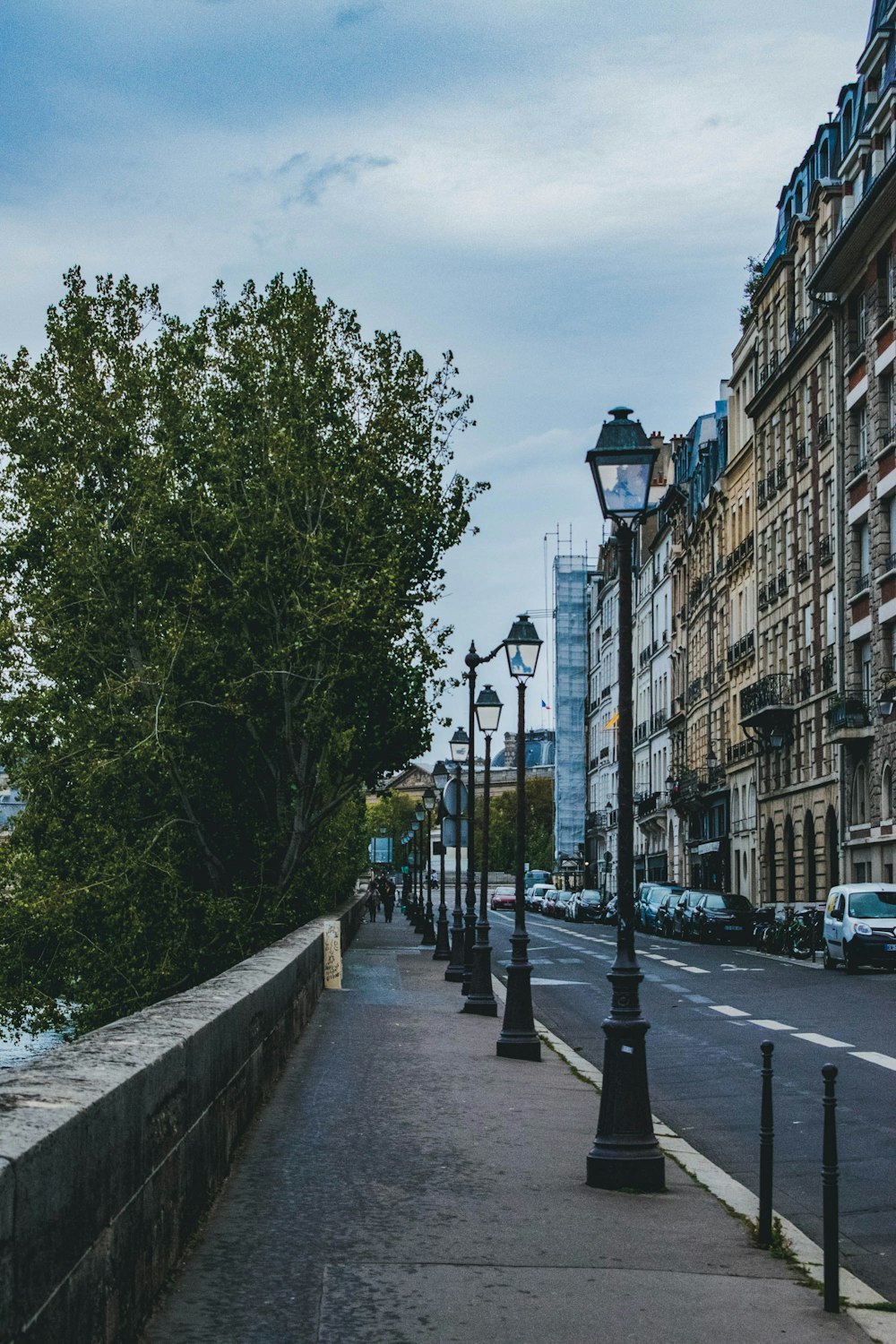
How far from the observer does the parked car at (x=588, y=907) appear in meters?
75.6

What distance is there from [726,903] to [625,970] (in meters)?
42.6

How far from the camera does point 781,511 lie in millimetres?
64188

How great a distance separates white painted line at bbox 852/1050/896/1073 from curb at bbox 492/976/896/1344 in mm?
3521

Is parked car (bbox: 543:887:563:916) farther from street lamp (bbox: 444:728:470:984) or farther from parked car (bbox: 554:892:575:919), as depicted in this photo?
street lamp (bbox: 444:728:470:984)

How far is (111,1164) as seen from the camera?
5.50 meters

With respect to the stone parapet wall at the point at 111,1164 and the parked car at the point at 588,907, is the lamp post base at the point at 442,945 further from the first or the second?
the parked car at the point at 588,907

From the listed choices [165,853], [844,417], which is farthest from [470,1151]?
[844,417]

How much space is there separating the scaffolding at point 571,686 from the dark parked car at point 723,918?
75.4 meters

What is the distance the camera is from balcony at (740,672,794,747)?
61375 millimetres

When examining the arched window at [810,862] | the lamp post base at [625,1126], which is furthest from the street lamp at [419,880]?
the lamp post base at [625,1126]

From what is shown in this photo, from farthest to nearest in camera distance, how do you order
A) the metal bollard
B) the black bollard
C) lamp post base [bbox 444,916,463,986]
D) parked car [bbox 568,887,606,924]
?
parked car [bbox 568,887,606,924] → lamp post base [bbox 444,916,463,986] → the black bollard → the metal bollard

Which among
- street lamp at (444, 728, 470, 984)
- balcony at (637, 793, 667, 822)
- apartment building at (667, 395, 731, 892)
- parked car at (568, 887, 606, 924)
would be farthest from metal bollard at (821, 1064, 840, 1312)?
balcony at (637, 793, 667, 822)

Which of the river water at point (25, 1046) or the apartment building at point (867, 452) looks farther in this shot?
the apartment building at point (867, 452)

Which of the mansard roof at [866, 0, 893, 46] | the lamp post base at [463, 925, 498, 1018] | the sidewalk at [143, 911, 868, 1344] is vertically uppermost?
the mansard roof at [866, 0, 893, 46]
